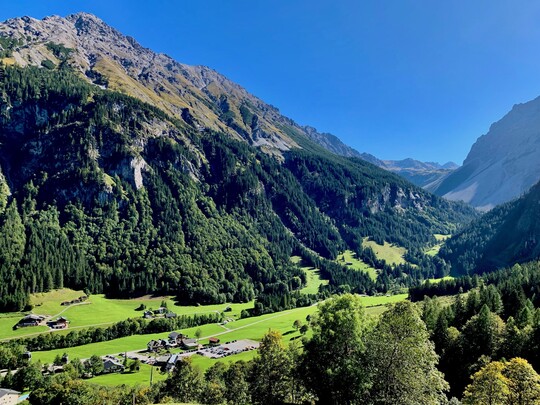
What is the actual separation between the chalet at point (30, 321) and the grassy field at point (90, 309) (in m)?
2.39

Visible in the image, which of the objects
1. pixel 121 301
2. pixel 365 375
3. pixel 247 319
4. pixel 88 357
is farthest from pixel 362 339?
pixel 121 301

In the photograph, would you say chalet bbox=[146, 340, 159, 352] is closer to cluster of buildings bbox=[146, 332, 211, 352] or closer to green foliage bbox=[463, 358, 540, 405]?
cluster of buildings bbox=[146, 332, 211, 352]

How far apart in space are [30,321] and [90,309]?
25.3 meters

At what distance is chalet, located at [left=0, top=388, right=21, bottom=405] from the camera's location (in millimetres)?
73625

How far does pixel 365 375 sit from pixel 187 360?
48.1 metres

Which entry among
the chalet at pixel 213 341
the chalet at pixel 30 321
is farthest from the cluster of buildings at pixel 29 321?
the chalet at pixel 213 341

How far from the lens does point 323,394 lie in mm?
34094

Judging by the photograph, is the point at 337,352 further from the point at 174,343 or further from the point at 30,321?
the point at 30,321

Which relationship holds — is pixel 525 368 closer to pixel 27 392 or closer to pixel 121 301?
pixel 27 392

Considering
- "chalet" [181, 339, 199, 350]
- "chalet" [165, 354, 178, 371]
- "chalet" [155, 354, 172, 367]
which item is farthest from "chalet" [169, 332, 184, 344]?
"chalet" [165, 354, 178, 371]

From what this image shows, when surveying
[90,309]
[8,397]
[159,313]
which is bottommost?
[8,397]

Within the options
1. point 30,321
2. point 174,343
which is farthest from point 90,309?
point 174,343

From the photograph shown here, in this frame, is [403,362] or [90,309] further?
[90,309]

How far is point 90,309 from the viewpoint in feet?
500
